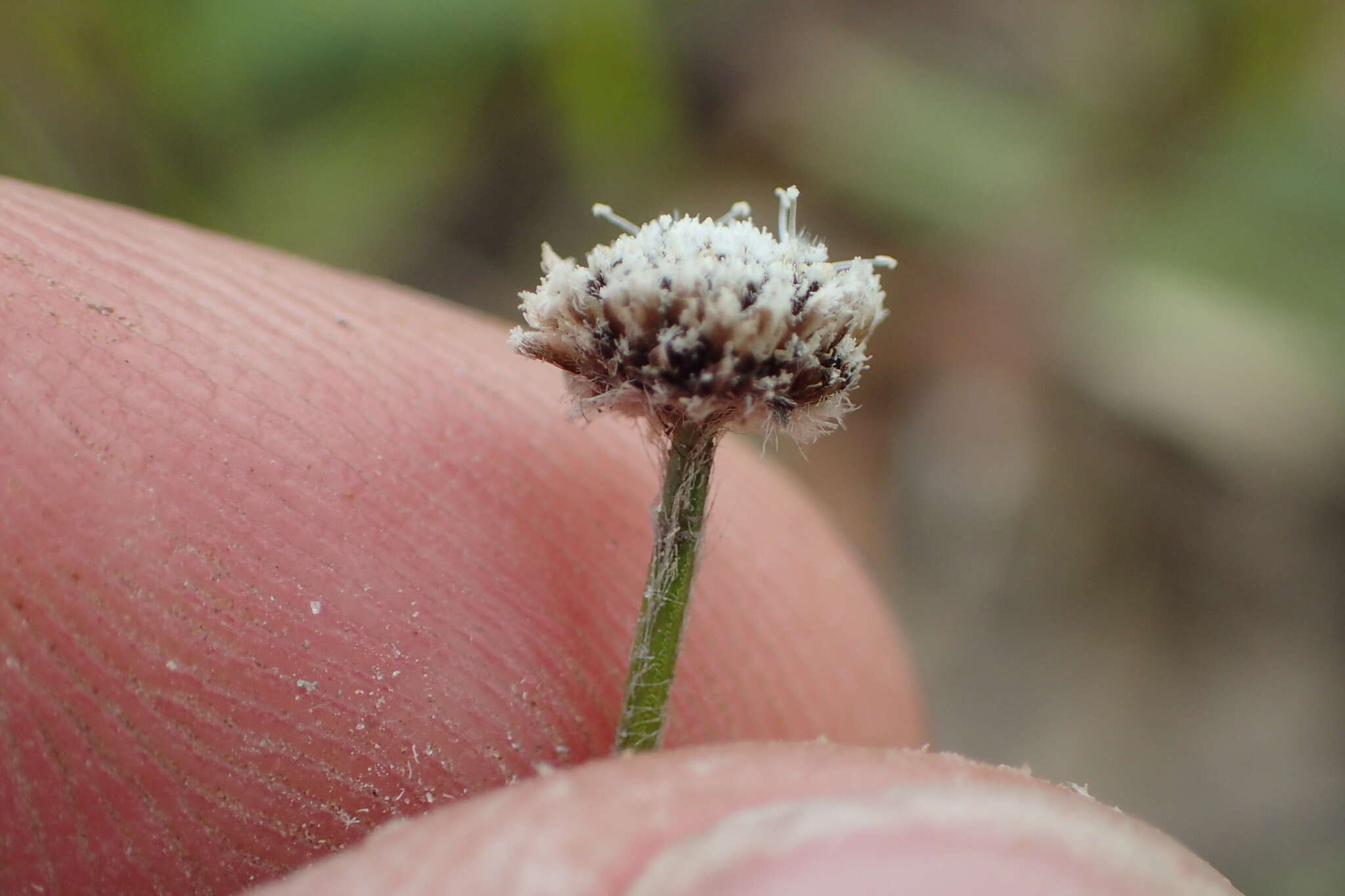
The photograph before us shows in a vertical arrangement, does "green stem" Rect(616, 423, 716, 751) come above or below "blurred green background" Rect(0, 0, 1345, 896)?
below

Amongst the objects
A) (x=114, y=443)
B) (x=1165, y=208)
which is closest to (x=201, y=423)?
(x=114, y=443)

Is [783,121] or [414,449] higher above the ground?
[783,121]

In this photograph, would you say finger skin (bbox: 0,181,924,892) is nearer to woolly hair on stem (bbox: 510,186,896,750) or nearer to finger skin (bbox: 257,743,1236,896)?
woolly hair on stem (bbox: 510,186,896,750)

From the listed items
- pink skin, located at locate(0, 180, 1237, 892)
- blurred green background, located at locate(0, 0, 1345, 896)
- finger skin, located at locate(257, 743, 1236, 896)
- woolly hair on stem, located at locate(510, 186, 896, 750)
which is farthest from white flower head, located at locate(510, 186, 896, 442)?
blurred green background, located at locate(0, 0, 1345, 896)

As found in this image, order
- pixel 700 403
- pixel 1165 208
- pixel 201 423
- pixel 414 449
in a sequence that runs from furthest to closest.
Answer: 1. pixel 1165 208
2. pixel 414 449
3. pixel 201 423
4. pixel 700 403

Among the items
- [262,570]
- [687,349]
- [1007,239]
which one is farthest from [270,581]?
[1007,239]

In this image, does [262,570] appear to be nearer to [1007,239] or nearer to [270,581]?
[270,581]

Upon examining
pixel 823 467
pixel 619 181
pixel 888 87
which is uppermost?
pixel 888 87

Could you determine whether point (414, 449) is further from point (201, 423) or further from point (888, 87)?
point (888, 87)
